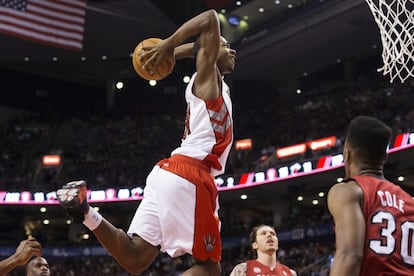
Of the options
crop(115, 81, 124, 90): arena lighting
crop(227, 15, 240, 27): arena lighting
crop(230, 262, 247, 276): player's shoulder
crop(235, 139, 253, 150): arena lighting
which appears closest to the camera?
crop(230, 262, 247, 276): player's shoulder

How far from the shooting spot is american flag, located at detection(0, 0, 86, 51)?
18.3 m

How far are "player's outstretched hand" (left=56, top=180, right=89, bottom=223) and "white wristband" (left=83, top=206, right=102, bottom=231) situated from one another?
0.16 feet

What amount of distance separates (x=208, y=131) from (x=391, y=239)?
1812 millimetres

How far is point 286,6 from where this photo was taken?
87.6 feet

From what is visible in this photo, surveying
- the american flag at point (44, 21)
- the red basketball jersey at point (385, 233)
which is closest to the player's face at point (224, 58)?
the red basketball jersey at point (385, 233)

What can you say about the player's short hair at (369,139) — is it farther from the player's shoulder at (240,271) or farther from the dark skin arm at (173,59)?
the player's shoulder at (240,271)

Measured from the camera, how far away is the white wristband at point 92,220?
13.1 feet

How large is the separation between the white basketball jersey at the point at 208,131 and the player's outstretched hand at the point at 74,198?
767 millimetres

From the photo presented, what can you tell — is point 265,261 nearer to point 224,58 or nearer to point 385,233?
point 224,58

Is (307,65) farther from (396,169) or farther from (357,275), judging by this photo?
(357,275)

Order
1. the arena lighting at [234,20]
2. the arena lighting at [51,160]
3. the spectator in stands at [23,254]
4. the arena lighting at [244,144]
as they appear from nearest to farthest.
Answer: the spectator in stands at [23,254], the arena lighting at [244,144], the arena lighting at [234,20], the arena lighting at [51,160]

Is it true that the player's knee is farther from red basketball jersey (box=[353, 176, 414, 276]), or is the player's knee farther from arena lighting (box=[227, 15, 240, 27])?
arena lighting (box=[227, 15, 240, 27])

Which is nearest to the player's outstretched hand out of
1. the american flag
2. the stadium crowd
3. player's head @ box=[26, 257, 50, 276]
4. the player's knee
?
the player's knee

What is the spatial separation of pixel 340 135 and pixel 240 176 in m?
3.52
